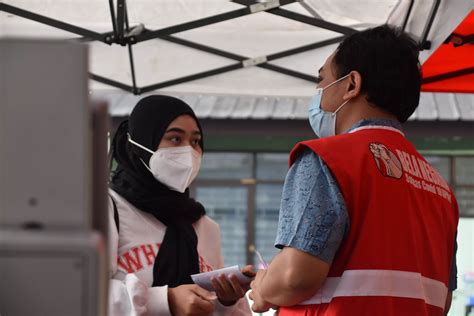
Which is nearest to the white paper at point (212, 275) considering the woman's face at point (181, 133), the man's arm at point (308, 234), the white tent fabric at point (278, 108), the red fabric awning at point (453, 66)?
the man's arm at point (308, 234)

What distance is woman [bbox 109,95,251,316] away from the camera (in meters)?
2.51

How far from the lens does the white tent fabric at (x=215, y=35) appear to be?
5.16 metres

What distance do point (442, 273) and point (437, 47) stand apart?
2134 mm

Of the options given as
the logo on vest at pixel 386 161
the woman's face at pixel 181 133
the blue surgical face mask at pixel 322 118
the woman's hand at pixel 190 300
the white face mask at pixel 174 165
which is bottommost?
the woman's hand at pixel 190 300

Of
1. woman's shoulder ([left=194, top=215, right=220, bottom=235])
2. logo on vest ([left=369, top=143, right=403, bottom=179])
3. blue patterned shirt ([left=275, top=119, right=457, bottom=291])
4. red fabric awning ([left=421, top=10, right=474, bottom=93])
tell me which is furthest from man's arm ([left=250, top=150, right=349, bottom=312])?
red fabric awning ([left=421, top=10, right=474, bottom=93])

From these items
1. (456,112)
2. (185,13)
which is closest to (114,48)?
(185,13)

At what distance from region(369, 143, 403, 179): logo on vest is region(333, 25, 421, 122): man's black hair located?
0.53 ft

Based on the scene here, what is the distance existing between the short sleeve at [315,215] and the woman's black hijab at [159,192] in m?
0.68

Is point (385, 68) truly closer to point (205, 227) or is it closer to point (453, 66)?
point (205, 227)

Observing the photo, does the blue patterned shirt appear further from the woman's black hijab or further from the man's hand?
the woman's black hijab

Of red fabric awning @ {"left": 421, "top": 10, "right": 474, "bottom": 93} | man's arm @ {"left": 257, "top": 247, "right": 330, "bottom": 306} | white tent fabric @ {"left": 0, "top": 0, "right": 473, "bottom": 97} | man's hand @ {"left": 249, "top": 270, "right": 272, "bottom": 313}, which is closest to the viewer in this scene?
man's arm @ {"left": 257, "top": 247, "right": 330, "bottom": 306}

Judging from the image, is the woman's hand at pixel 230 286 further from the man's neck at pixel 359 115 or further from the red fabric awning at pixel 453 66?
the red fabric awning at pixel 453 66

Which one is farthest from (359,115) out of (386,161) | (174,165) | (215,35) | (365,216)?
(215,35)

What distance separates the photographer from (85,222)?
2.93 ft
